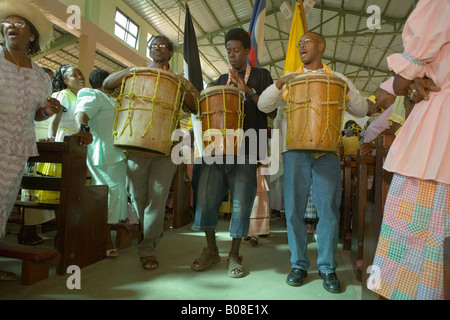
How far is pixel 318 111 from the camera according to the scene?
2.05m

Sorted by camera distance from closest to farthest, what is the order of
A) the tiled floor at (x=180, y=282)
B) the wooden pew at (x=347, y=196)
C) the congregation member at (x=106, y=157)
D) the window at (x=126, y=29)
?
the tiled floor at (x=180, y=282) < the congregation member at (x=106, y=157) < the wooden pew at (x=347, y=196) < the window at (x=126, y=29)

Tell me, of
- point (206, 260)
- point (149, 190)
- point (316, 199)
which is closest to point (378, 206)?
point (316, 199)

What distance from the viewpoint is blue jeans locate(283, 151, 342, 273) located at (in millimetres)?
2197

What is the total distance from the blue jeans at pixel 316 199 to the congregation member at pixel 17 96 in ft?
6.29

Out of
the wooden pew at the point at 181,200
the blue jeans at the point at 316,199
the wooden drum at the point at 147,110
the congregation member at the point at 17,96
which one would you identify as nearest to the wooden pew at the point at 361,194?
the blue jeans at the point at 316,199

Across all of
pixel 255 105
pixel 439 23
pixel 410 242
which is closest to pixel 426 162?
pixel 410 242

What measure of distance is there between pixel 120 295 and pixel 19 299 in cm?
59

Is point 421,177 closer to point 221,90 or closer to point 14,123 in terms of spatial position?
point 221,90

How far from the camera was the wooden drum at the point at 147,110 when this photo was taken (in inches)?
Result: 84.4

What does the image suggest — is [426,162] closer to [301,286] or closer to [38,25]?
[301,286]

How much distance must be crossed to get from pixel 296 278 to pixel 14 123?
2289mm

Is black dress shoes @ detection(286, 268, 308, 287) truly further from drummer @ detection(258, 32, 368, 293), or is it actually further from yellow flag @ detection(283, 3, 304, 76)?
yellow flag @ detection(283, 3, 304, 76)

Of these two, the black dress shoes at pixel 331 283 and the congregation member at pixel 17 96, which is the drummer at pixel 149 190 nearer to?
the congregation member at pixel 17 96

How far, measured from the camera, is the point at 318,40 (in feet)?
7.70
